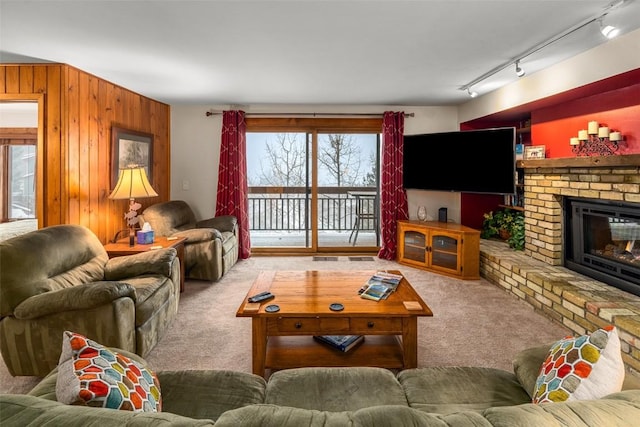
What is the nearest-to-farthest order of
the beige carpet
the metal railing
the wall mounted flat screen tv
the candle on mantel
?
1. the beige carpet
2. the candle on mantel
3. the wall mounted flat screen tv
4. the metal railing

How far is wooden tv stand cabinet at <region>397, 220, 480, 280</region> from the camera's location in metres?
4.27

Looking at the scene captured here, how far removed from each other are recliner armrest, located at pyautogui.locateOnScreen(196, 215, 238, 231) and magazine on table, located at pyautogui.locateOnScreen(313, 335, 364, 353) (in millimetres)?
2789

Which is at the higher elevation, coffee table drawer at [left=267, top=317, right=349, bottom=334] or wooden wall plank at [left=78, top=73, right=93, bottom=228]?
wooden wall plank at [left=78, top=73, right=93, bottom=228]

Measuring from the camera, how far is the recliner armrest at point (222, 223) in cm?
481

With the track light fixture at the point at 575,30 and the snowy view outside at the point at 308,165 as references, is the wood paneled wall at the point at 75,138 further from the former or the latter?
the track light fixture at the point at 575,30

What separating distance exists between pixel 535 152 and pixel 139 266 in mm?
4268

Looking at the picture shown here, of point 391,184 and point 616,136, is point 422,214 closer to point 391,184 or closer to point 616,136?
point 391,184

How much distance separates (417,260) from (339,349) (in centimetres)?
283

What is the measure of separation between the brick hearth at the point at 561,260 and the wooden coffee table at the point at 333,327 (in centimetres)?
142

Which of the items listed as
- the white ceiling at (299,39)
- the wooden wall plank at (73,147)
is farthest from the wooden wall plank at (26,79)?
the wooden wall plank at (73,147)

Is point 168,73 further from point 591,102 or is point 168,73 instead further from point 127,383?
point 591,102

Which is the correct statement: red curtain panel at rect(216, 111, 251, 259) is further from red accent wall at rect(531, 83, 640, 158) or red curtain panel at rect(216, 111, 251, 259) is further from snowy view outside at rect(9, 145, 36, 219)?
snowy view outside at rect(9, 145, 36, 219)

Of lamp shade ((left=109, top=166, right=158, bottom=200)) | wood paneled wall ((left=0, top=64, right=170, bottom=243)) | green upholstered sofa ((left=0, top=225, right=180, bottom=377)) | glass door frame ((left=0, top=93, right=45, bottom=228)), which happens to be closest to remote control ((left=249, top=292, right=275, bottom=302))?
green upholstered sofa ((left=0, top=225, right=180, bottom=377))

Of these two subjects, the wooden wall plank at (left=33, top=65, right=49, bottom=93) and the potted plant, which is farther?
the potted plant
